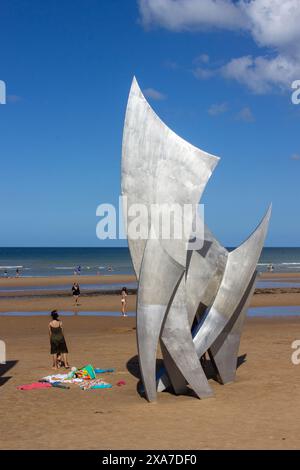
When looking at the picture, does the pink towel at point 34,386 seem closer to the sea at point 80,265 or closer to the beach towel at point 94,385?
the beach towel at point 94,385

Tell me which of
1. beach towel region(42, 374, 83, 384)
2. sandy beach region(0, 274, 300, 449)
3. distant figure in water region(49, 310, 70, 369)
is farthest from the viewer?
distant figure in water region(49, 310, 70, 369)

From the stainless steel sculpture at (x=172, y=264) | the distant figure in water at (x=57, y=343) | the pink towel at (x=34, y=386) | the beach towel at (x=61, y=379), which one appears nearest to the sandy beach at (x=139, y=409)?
the pink towel at (x=34, y=386)

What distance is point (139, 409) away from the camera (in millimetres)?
11609

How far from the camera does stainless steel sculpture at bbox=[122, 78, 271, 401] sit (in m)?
11.6

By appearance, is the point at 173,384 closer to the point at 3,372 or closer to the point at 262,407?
the point at 262,407

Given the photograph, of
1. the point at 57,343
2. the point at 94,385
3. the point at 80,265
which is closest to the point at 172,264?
the point at 94,385

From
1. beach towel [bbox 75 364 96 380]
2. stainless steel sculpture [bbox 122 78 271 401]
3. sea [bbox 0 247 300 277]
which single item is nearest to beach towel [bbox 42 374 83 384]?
beach towel [bbox 75 364 96 380]

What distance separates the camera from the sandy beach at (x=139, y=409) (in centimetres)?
959

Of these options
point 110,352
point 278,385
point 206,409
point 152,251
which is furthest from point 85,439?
point 110,352

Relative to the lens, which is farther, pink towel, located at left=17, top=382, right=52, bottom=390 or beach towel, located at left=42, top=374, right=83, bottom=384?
beach towel, located at left=42, top=374, right=83, bottom=384

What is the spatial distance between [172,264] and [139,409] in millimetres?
2849

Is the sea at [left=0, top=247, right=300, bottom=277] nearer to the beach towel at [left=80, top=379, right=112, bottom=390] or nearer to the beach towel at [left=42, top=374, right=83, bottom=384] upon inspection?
the beach towel at [left=42, top=374, right=83, bottom=384]

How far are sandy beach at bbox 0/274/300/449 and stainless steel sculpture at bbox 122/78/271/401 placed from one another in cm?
82
